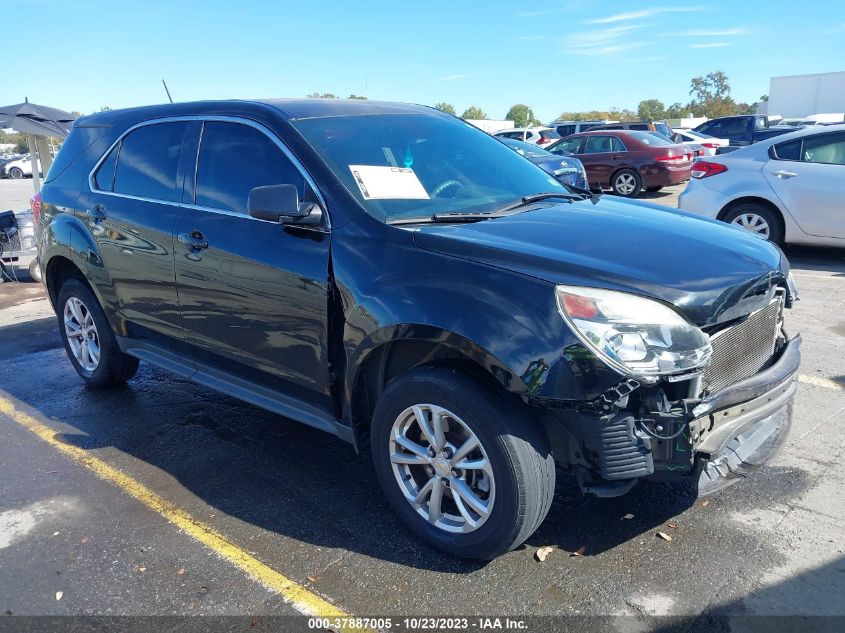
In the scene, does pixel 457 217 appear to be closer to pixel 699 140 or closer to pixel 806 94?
pixel 699 140

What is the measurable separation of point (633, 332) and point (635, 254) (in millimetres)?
489

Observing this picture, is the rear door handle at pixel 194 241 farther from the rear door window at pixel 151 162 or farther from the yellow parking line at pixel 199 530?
the yellow parking line at pixel 199 530

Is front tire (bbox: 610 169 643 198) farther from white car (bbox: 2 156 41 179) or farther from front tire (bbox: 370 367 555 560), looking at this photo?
white car (bbox: 2 156 41 179)

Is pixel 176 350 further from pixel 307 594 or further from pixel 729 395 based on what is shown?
pixel 729 395

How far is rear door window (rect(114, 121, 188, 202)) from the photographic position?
13.9 feet

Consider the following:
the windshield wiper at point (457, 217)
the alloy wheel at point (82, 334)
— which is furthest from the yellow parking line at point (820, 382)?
the alloy wheel at point (82, 334)

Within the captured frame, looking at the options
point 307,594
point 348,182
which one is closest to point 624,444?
point 307,594

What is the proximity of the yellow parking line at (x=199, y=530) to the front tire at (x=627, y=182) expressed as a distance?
13745 mm

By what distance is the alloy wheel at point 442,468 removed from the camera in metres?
2.93

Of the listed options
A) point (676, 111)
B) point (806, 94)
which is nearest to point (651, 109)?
point (676, 111)

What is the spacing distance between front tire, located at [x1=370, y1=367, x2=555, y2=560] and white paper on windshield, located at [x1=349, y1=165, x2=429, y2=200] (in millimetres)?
928

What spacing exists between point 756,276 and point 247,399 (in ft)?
8.46

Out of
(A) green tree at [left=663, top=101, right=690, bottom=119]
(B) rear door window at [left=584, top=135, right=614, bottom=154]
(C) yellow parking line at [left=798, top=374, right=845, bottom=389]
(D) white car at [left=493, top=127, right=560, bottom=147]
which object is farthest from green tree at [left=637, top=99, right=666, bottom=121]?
(C) yellow parking line at [left=798, top=374, right=845, bottom=389]

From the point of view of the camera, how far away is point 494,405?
2.76 metres
